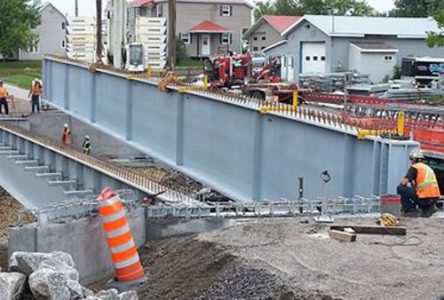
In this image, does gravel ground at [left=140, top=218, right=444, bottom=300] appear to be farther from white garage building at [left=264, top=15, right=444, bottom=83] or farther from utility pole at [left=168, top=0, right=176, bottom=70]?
white garage building at [left=264, top=15, right=444, bottom=83]

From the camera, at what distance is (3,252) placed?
14.4 m

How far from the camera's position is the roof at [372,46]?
1918 inches

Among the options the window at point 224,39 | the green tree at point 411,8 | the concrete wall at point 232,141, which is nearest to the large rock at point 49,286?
the concrete wall at point 232,141

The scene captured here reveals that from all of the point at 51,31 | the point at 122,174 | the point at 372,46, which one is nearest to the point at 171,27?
the point at 122,174

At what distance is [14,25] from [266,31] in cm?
2122

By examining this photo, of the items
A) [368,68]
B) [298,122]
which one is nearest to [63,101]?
[298,122]

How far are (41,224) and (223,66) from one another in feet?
79.0

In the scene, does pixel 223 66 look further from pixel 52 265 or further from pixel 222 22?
pixel 222 22

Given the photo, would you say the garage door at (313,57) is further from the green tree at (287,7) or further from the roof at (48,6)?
the green tree at (287,7)

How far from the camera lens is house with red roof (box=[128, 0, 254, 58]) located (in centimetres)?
7494

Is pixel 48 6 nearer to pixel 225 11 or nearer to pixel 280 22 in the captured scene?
pixel 225 11

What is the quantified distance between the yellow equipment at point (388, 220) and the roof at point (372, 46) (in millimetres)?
38370

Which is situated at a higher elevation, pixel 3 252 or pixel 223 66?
Answer: pixel 223 66

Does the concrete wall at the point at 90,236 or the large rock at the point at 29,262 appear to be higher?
the large rock at the point at 29,262
